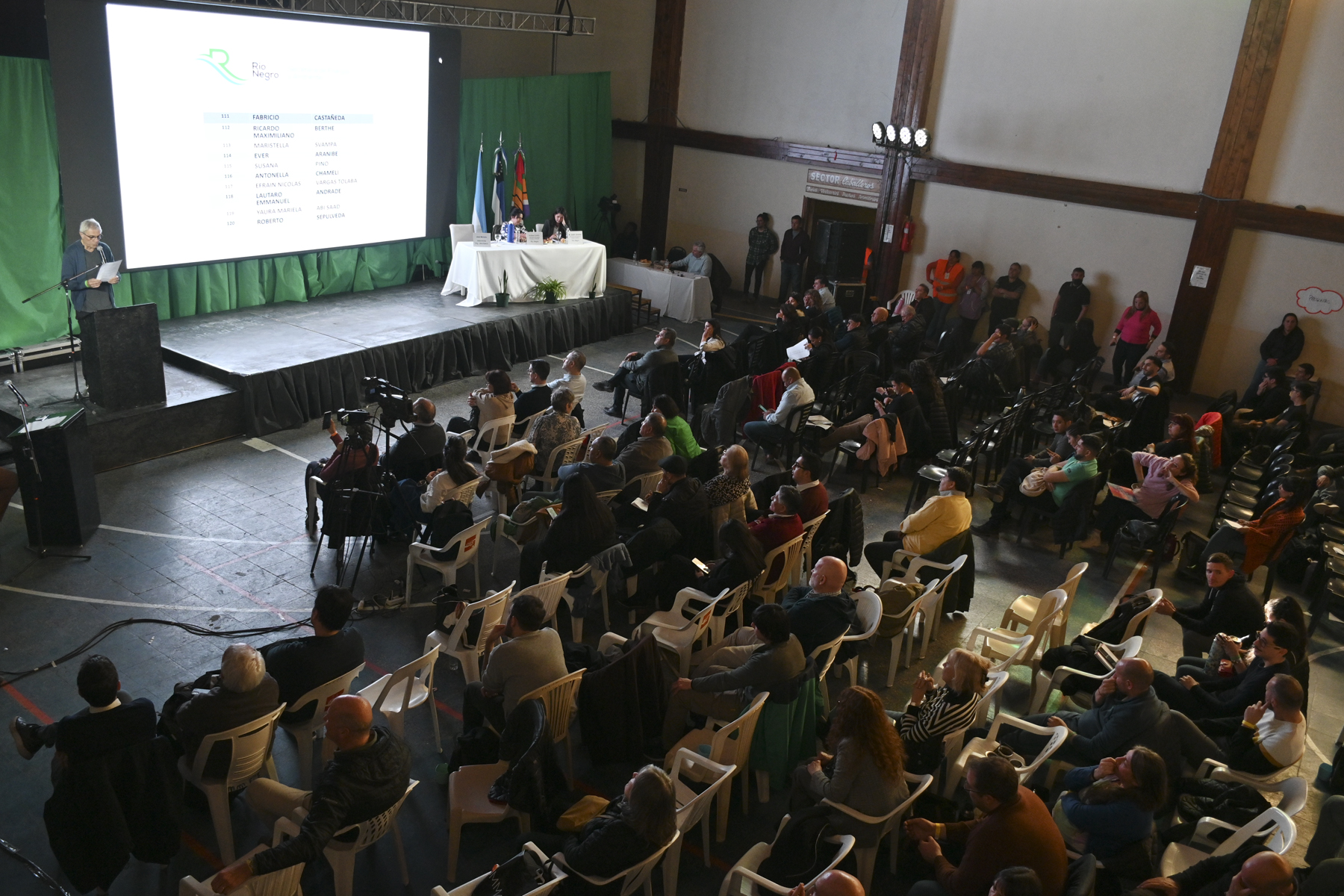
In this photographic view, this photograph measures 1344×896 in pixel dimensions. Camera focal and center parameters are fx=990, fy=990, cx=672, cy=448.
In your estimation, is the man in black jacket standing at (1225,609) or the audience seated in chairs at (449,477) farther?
the audience seated in chairs at (449,477)

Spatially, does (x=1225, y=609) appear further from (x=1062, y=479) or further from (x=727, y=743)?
(x=727, y=743)

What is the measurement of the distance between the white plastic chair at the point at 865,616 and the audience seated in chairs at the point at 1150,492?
3015 millimetres

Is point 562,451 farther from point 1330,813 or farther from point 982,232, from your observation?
point 982,232

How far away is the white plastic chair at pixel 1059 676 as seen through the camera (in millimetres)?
5016

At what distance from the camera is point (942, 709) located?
13.7 feet

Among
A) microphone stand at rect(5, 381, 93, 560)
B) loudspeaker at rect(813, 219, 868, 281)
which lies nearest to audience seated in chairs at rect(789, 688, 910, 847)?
microphone stand at rect(5, 381, 93, 560)

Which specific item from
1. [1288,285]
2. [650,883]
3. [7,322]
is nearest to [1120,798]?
[650,883]

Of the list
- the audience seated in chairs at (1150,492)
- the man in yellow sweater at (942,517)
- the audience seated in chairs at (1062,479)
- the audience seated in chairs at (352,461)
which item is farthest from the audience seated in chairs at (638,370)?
the audience seated in chairs at (1150,492)

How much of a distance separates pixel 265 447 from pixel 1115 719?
22.8ft

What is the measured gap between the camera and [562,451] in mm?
7246

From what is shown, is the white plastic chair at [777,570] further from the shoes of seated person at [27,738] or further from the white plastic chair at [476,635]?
the shoes of seated person at [27,738]

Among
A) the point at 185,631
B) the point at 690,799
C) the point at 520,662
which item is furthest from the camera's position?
the point at 185,631

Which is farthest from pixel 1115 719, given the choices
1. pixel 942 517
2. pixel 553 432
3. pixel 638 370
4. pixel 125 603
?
pixel 638 370

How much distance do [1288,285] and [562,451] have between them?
9.47m
